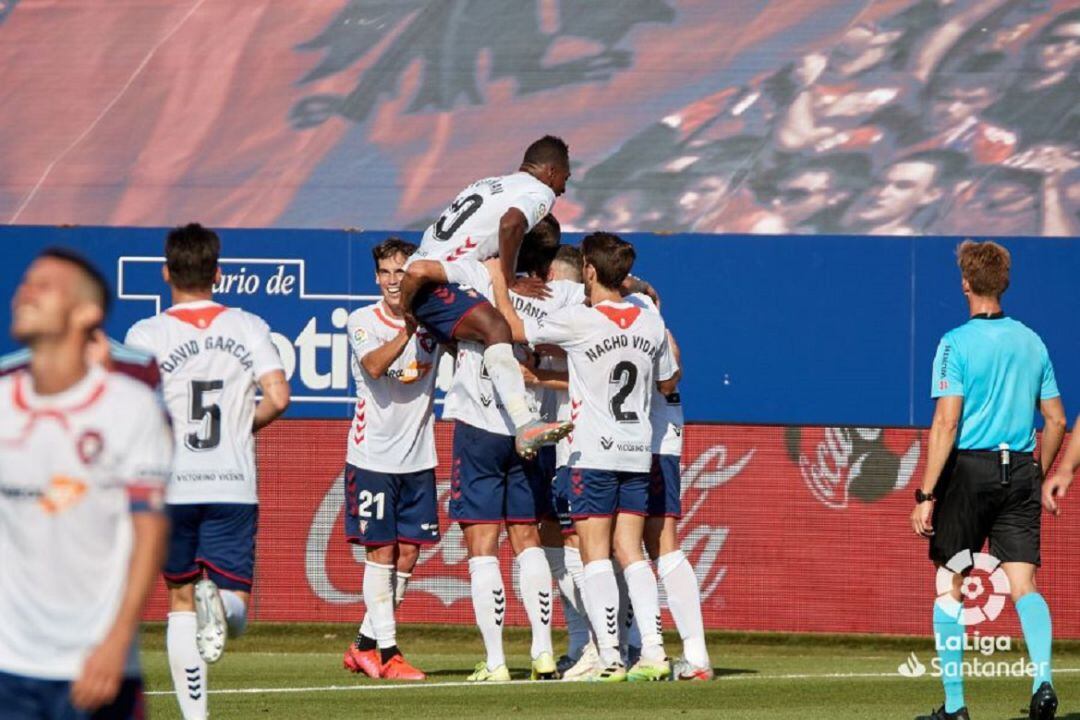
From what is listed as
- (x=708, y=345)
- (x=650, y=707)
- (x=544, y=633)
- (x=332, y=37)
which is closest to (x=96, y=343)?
(x=650, y=707)

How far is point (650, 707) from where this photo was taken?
836 centimetres

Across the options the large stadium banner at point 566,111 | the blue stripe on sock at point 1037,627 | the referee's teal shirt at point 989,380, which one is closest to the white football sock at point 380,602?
the referee's teal shirt at point 989,380

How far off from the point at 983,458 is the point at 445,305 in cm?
274

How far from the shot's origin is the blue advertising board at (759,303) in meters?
13.8

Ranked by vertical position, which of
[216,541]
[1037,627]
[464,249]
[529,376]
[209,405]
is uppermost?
[464,249]

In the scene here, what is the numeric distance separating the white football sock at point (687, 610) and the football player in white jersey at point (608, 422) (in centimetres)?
20

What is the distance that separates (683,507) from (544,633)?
2504mm

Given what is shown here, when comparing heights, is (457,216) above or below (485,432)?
above

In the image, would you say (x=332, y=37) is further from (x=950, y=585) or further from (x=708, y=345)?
(x=950, y=585)

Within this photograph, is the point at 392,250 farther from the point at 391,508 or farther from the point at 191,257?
the point at 191,257

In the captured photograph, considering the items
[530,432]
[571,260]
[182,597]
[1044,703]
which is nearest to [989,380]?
[1044,703]

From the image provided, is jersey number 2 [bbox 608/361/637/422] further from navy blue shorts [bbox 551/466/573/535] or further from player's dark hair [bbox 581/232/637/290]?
navy blue shorts [bbox 551/466/573/535]

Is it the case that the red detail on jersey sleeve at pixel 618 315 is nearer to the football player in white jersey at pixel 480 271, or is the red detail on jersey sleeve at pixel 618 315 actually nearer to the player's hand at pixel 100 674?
the football player in white jersey at pixel 480 271

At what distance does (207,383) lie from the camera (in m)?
7.00
